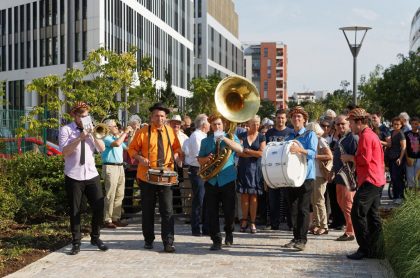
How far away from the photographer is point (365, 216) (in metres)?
8.36

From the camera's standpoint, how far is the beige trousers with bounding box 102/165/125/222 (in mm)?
11336

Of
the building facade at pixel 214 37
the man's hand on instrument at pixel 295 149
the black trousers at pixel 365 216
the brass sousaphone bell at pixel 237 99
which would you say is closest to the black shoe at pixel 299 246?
the black trousers at pixel 365 216

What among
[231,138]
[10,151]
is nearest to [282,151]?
[231,138]

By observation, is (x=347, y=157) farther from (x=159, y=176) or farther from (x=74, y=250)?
(x=74, y=250)

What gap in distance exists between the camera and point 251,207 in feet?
35.3

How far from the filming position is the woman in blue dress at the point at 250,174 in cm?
1070

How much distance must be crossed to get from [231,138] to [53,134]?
1109 cm

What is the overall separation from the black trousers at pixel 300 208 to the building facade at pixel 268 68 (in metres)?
165

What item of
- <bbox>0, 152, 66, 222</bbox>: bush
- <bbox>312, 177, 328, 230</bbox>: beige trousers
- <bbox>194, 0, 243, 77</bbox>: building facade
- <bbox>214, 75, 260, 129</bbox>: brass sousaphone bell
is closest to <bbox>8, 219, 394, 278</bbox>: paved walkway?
<bbox>312, 177, 328, 230</bbox>: beige trousers

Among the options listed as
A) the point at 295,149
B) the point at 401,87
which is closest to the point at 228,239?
the point at 295,149

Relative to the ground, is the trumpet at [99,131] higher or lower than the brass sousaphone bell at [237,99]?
lower

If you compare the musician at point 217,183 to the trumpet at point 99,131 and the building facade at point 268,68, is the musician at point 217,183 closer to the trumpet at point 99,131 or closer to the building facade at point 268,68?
the trumpet at point 99,131

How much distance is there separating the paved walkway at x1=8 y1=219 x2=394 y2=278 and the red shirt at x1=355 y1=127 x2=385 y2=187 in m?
1.03

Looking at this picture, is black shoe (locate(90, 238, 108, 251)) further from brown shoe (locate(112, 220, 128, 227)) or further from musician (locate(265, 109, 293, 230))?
musician (locate(265, 109, 293, 230))
